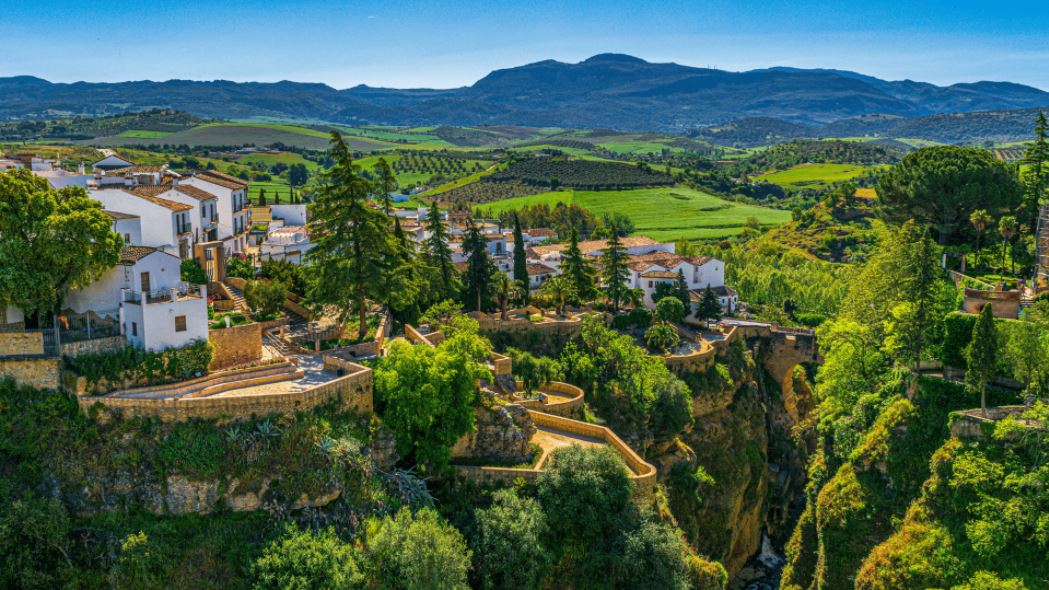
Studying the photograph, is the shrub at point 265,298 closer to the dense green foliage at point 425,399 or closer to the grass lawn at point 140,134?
the dense green foliage at point 425,399

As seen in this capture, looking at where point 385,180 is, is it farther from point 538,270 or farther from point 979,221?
point 979,221

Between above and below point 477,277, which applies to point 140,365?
above

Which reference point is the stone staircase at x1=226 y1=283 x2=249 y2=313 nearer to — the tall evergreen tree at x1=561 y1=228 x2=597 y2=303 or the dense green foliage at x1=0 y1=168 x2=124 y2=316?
the dense green foliage at x1=0 y1=168 x2=124 y2=316

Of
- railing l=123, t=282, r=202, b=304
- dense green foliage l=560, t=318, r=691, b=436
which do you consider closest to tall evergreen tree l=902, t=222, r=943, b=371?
dense green foliage l=560, t=318, r=691, b=436

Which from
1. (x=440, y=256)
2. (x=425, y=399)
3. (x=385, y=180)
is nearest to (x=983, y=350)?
(x=425, y=399)

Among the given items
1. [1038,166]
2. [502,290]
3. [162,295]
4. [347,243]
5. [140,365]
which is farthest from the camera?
[1038,166]

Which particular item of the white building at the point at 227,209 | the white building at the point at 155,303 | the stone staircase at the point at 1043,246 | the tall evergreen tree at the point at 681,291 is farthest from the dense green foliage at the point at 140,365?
the stone staircase at the point at 1043,246
